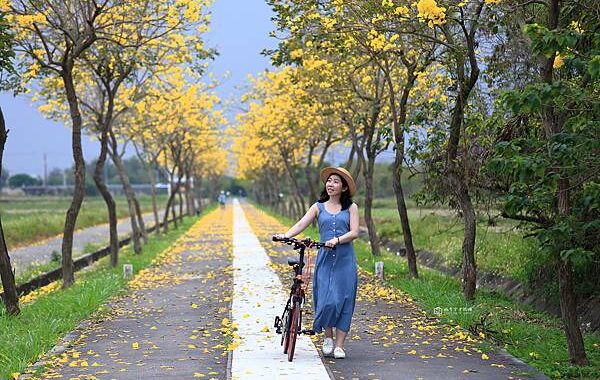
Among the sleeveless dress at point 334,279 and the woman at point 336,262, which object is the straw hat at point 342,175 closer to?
the woman at point 336,262

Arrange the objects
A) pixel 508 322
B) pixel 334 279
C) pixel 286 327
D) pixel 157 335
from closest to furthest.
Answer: pixel 286 327 < pixel 334 279 < pixel 157 335 < pixel 508 322

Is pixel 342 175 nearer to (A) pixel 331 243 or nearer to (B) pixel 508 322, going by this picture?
(A) pixel 331 243

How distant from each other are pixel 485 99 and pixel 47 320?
6952mm

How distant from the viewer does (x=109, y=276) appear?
17625mm

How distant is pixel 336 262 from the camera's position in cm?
949

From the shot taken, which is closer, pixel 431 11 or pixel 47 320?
pixel 431 11

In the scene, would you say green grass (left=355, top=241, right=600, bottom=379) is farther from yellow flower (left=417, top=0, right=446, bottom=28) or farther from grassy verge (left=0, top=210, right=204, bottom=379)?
grassy verge (left=0, top=210, right=204, bottom=379)

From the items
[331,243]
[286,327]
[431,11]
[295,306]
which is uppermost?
[431,11]

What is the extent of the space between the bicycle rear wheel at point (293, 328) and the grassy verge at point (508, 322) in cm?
231

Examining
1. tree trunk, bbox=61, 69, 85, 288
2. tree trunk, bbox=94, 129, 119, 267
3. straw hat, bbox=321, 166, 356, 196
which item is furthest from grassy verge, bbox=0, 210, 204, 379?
straw hat, bbox=321, 166, 356, 196

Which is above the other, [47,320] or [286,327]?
[286,327]

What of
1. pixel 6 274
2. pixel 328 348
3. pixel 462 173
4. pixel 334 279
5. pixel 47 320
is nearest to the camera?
pixel 334 279

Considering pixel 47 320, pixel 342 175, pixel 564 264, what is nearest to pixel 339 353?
pixel 342 175

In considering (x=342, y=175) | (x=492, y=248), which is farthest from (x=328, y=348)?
(x=492, y=248)
